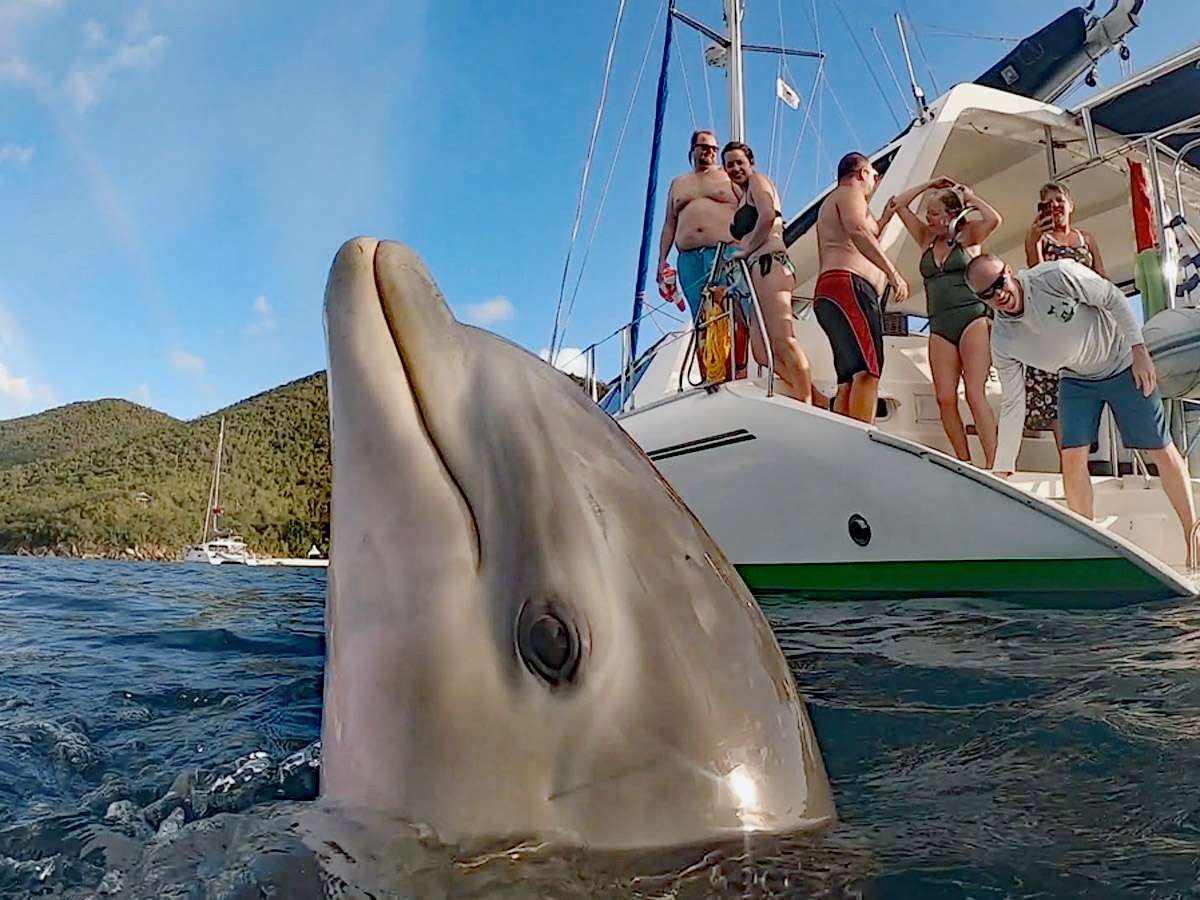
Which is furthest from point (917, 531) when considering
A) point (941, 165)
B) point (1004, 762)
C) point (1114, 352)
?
point (941, 165)

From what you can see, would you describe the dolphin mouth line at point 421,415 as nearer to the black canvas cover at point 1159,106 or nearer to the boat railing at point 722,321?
the boat railing at point 722,321

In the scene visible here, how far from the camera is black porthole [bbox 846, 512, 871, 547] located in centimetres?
531

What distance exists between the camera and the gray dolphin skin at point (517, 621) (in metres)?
1.37

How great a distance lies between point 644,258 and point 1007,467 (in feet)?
26.7

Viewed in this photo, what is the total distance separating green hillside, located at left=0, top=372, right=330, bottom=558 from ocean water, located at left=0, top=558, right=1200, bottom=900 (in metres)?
64.8

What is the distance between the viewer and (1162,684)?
2.84m

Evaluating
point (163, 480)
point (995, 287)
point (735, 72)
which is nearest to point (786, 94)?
point (735, 72)

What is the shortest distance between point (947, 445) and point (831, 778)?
16.8 feet

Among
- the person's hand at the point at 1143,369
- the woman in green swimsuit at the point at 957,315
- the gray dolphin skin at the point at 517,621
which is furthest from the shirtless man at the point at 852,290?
the gray dolphin skin at the point at 517,621

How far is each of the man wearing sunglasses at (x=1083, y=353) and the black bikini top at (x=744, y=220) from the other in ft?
4.77

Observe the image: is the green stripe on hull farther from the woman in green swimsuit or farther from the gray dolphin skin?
the gray dolphin skin

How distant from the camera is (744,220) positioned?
607 cm

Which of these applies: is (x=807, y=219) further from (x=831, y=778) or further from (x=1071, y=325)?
(x=831, y=778)

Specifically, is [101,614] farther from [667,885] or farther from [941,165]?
[941,165]
